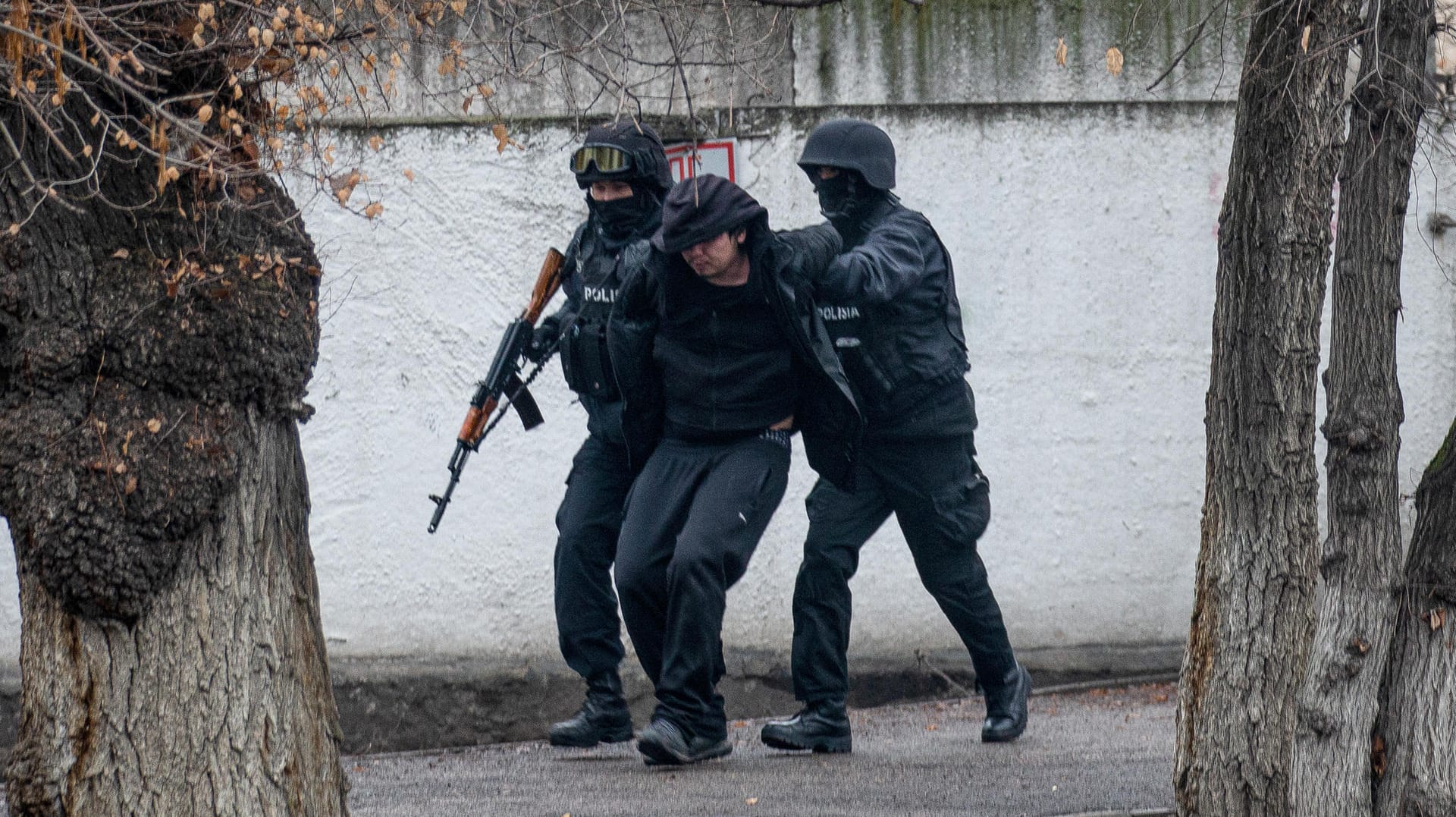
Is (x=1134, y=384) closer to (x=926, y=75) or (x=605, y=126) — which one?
(x=926, y=75)

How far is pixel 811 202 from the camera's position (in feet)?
23.4

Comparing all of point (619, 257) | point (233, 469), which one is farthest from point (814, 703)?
point (233, 469)

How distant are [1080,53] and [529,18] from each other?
365 cm

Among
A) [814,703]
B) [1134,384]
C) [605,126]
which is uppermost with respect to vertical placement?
[605,126]

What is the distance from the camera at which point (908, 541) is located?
5875mm

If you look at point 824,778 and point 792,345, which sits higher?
point 792,345

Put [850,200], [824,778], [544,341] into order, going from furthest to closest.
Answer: [544,341] < [850,200] < [824,778]

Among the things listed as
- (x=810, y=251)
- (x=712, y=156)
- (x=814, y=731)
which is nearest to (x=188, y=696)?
(x=810, y=251)

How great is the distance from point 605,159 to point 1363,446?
8.10ft

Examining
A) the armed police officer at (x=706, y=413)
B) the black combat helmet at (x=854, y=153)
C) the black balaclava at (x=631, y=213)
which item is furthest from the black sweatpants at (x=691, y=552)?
the black combat helmet at (x=854, y=153)

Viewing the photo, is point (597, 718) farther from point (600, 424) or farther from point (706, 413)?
point (706, 413)

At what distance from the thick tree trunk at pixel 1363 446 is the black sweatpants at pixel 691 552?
68.2 inches

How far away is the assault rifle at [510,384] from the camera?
238 inches

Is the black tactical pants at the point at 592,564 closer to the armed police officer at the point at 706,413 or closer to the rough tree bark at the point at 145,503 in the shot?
the armed police officer at the point at 706,413
